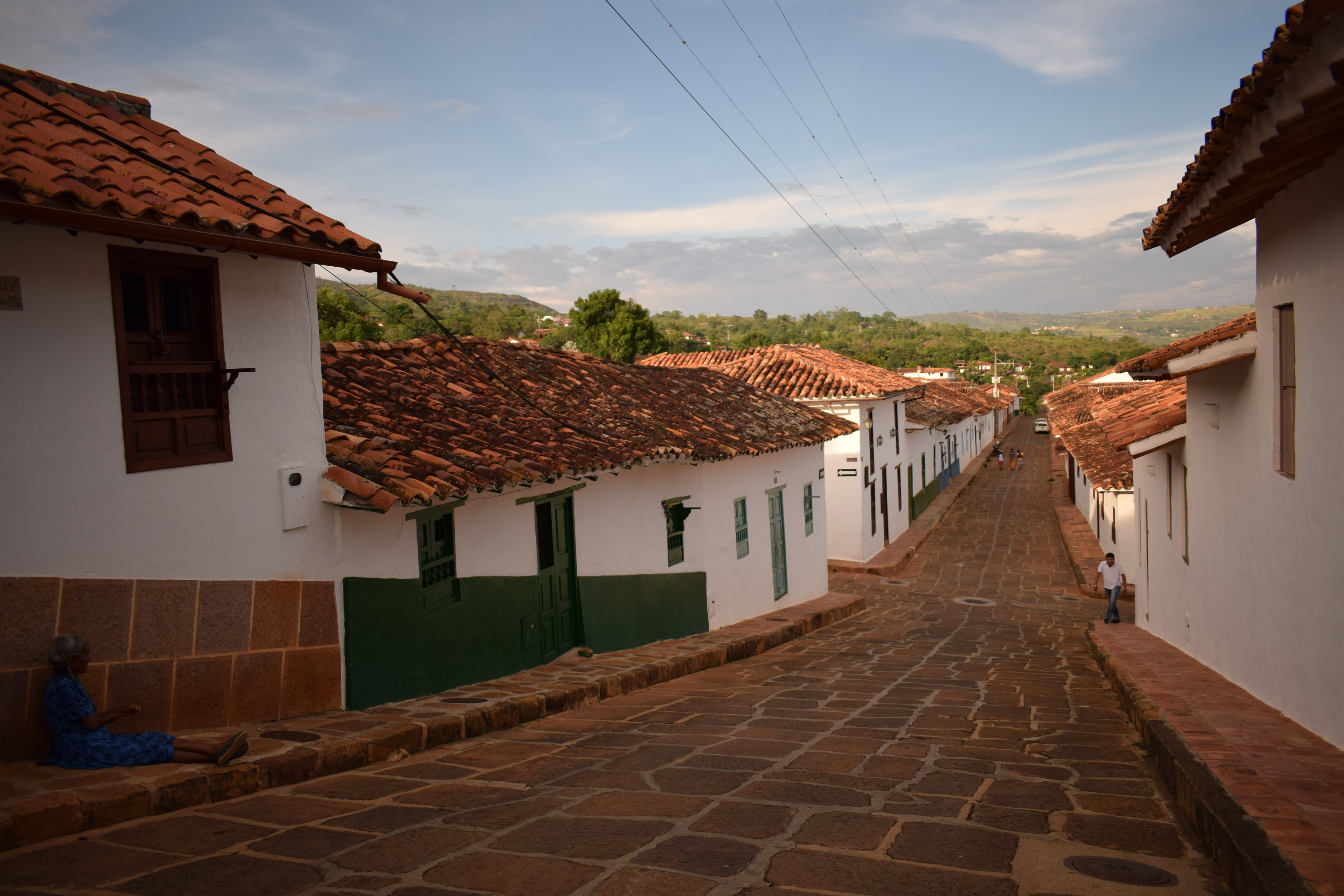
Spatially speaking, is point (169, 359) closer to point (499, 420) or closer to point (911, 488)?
point (499, 420)

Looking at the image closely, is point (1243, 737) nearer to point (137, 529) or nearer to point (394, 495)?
point (394, 495)

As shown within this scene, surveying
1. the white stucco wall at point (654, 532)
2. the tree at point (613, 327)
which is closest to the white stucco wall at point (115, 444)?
the white stucco wall at point (654, 532)

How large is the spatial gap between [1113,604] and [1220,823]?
11930 mm

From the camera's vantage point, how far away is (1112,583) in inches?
586

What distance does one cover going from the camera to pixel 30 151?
4785 mm

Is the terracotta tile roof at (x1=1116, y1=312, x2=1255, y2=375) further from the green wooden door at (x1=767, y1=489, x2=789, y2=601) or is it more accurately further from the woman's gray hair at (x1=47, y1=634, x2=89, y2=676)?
the green wooden door at (x1=767, y1=489, x2=789, y2=601)

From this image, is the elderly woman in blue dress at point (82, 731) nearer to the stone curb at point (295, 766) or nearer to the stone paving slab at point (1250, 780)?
the stone curb at point (295, 766)

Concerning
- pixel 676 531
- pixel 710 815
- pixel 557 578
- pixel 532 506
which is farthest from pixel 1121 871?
pixel 676 531

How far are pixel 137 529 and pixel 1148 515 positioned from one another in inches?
494

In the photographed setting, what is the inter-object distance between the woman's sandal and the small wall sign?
243cm

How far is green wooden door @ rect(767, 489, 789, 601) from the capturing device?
1478 cm

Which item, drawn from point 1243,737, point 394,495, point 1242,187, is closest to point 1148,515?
point 1243,737

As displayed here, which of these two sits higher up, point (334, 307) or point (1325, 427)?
point (334, 307)

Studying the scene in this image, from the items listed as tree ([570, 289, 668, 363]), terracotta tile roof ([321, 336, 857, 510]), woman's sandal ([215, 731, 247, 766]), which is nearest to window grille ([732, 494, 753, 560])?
terracotta tile roof ([321, 336, 857, 510])
